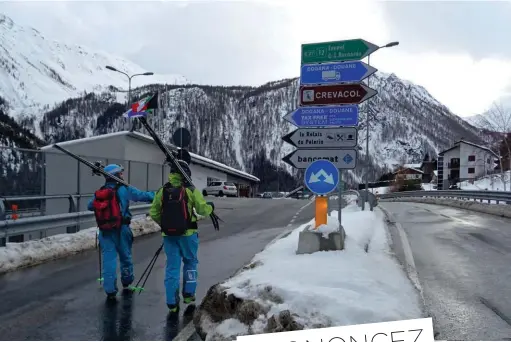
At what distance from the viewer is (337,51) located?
757 cm

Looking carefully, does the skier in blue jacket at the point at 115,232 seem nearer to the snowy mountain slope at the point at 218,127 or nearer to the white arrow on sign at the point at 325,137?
the white arrow on sign at the point at 325,137

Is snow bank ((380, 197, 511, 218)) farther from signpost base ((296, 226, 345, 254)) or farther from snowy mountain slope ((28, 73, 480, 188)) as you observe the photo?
snowy mountain slope ((28, 73, 480, 188))

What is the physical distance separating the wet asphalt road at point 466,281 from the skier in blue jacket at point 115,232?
3863 millimetres

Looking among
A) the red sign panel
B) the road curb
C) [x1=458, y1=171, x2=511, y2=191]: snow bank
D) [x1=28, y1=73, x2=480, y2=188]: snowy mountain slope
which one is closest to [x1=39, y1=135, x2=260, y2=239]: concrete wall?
the red sign panel

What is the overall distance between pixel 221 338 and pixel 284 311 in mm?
650

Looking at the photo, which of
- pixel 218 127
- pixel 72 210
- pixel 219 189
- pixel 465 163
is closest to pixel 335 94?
pixel 72 210

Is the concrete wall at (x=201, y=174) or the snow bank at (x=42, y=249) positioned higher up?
the concrete wall at (x=201, y=174)

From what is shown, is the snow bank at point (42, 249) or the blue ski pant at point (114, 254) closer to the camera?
the blue ski pant at point (114, 254)

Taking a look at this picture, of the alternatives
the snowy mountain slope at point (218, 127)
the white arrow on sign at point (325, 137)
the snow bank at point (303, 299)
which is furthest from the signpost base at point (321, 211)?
the snowy mountain slope at point (218, 127)

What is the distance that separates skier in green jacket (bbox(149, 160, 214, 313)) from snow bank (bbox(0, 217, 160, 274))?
373 cm

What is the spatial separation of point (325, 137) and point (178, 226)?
3.30m

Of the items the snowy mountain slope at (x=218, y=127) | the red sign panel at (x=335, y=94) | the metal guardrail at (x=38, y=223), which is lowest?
the metal guardrail at (x=38, y=223)

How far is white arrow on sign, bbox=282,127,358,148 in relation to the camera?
298 inches

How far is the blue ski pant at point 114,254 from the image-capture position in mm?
5977
